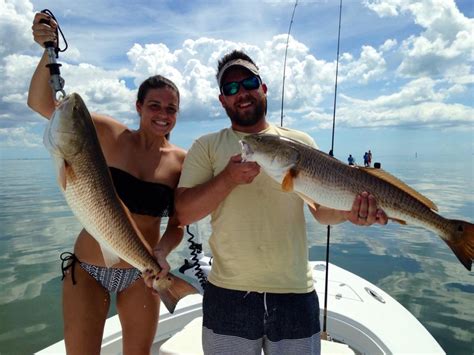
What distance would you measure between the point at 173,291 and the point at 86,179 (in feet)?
3.26

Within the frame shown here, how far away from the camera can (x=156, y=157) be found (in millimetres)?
3332

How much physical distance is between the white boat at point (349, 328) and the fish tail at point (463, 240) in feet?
5.06

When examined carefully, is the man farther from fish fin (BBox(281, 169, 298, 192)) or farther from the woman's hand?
the woman's hand

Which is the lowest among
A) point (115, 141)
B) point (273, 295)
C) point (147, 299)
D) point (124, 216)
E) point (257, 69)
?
point (147, 299)

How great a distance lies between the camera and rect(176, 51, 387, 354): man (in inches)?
100

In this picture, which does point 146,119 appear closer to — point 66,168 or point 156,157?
point 156,157

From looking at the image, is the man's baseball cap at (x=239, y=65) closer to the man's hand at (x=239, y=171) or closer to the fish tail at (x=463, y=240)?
the man's hand at (x=239, y=171)

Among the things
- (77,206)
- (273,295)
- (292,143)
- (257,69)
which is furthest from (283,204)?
(77,206)

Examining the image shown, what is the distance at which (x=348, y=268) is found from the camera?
1191 centimetres

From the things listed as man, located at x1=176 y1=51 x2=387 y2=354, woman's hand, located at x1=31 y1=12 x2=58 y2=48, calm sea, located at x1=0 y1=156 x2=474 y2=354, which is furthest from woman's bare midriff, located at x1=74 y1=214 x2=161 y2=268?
woman's hand, located at x1=31 y1=12 x2=58 y2=48

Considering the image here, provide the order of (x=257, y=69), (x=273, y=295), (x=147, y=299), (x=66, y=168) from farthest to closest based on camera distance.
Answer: (x=147, y=299) → (x=257, y=69) → (x=273, y=295) → (x=66, y=168)

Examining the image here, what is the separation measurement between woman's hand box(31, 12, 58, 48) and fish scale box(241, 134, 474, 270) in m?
1.45

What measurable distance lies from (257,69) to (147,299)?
208 centimetres

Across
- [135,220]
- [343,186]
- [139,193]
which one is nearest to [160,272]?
[135,220]
